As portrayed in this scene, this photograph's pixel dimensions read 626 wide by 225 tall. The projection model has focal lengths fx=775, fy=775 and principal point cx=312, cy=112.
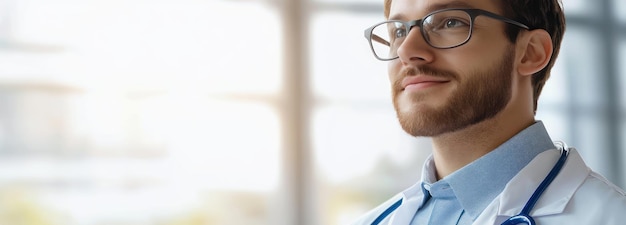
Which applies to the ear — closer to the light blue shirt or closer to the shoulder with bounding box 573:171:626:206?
the light blue shirt

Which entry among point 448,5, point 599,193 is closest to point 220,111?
point 448,5

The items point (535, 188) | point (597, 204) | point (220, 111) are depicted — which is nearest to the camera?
point (597, 204)

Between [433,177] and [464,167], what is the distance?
0.41 feet

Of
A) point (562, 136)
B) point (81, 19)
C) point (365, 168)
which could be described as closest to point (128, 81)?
point (81, 19)

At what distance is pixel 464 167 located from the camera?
1.47 metres

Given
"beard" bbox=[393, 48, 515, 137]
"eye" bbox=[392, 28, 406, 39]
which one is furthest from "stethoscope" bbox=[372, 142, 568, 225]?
"eye" bbox=[392, 28, 406, 39]

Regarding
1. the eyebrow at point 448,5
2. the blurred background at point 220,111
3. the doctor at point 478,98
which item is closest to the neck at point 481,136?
the doctor at point 478,98

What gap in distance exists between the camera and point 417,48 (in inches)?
56.7

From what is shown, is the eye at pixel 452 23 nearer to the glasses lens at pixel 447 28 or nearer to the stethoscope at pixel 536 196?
the glasses lens at pixel 447 28

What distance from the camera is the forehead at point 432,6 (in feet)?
4.79

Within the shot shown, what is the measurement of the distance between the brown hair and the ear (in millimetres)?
18

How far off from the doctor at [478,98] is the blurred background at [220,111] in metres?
2.19

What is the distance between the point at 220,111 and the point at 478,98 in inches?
103

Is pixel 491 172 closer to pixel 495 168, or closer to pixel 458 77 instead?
pixel 495 168
